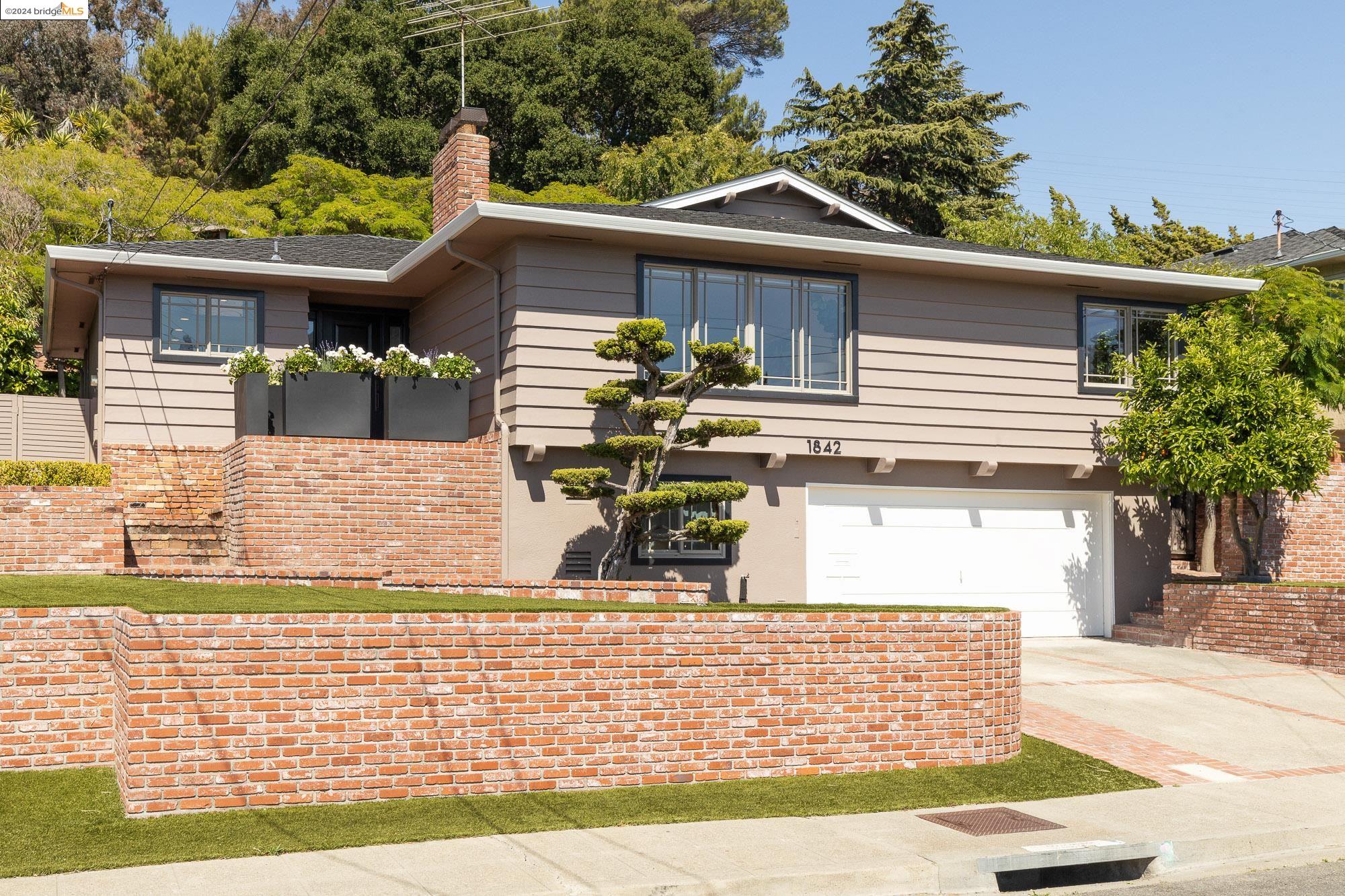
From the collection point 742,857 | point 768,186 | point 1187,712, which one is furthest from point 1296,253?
point 742,857

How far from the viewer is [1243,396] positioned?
54.3ft

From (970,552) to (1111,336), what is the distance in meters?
3.75

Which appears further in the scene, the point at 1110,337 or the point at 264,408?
the point at 1110,337

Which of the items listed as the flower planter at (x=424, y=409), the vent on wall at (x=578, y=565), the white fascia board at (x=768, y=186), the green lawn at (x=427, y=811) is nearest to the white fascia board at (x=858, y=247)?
the flower planter at (x=424, y=409)

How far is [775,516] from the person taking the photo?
16438mm

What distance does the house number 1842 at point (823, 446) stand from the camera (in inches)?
646

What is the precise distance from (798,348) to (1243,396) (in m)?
5.65

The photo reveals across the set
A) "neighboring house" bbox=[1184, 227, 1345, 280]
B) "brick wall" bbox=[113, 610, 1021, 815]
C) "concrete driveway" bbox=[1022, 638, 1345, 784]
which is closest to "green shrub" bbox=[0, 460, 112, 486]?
"brick wall" bbox=[113, 610, 1021, 815]

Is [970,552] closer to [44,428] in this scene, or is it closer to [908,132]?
[44,428]

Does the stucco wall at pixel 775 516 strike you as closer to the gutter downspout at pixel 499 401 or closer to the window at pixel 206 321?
the gutter downspout at pixel 499 401

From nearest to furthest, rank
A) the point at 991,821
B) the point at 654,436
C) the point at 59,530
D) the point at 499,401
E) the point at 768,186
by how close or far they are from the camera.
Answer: the point at 991,821
the point at 59,530
the point at 654,436
the point at 499,401
the point at 768,186

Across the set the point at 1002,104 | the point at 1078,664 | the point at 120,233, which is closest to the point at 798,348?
the point at 1078,664

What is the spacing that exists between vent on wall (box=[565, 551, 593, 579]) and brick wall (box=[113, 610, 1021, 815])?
18.3 feet

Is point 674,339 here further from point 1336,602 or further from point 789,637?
point 1336,602
